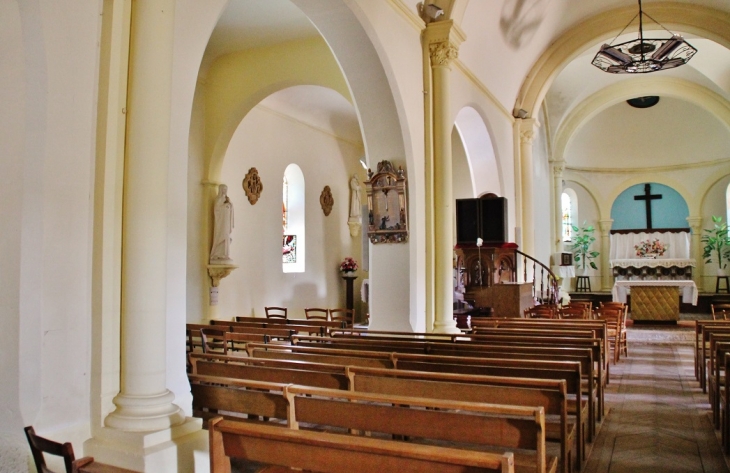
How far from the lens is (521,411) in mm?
2494

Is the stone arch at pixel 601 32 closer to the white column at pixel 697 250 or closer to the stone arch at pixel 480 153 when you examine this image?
the stone arch at pixel 480 153

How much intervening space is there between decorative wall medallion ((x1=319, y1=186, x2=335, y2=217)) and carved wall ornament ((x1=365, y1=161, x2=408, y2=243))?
6.26 meters

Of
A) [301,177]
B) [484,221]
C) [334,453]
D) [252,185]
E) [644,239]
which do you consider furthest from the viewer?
[644,239]

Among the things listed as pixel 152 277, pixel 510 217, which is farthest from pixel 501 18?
pixel 152 277

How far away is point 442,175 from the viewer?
817 centimetres

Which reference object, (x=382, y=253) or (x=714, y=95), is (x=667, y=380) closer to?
(x=382, y=253)

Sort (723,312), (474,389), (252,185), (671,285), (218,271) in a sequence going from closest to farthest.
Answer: (474,389) → (723,312) → (218,271) → (252,185) → (671,285)

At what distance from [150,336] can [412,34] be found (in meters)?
6.00

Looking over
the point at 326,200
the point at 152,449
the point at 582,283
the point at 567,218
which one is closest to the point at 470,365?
the point at 152,449

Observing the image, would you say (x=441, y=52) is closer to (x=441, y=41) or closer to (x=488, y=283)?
(x=441, y=41)

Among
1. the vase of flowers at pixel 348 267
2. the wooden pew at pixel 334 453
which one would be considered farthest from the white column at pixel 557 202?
the wooden pew at pixel 334 453

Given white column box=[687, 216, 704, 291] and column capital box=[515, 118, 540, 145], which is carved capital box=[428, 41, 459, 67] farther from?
white column box=[687, 216, 704, 291]

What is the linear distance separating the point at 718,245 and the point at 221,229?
16542mm

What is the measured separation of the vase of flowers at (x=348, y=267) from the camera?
1430 cm
